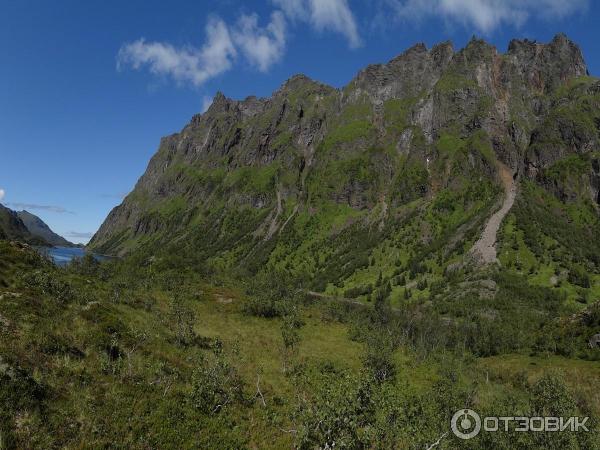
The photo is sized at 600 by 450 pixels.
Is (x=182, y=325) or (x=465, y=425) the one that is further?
(x=182, y=325)

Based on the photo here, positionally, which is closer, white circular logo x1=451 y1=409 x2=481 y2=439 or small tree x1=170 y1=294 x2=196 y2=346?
white circular logo x1=451 y1=409 x2=481 y2=439

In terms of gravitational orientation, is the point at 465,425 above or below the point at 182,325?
above

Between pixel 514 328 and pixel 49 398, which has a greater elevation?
pixel 514 328

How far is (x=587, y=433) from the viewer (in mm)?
28719

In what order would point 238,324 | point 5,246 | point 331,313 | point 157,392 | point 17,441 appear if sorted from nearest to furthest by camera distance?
point 17,441
point 157,392
point 5,246
point 238,324
point 331,313

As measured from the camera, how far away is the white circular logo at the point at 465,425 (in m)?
27.4

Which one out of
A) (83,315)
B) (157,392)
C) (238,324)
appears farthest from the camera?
(238,324)

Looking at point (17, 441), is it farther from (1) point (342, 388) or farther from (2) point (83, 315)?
(2) point (83, 315)

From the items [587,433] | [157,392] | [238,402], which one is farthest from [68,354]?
[587,433]

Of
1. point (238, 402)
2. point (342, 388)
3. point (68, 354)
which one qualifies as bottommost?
point (238, 402)

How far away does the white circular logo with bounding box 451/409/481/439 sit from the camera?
27397mm

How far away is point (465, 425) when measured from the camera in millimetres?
29375

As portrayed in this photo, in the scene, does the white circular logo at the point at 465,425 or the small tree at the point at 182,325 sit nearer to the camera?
the white circular logo at the point at 465,425

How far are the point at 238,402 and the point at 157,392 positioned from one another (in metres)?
7.08
